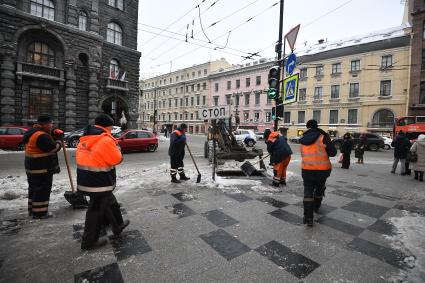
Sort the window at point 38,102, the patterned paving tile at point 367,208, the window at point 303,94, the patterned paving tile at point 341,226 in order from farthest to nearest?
the window at point 303,94
the window at point 38,102
the patterned paving tile at point 367,208
the patterned paving tile at point 341,226

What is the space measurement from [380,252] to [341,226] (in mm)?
862

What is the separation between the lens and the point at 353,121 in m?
33.2

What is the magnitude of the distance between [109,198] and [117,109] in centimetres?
2446

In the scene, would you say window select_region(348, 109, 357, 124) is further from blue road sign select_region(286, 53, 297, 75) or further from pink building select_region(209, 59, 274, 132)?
blue road sign select_region(286, 53, 297, 75)

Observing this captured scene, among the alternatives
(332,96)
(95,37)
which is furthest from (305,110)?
(95,37)

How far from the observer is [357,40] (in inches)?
1350

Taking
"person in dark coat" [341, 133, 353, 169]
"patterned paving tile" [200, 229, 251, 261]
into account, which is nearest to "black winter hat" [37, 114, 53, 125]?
"patterned paving tile" [200, 229, 251, 261]

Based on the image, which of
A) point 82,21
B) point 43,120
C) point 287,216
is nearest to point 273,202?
point 287,216

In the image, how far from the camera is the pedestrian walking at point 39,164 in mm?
3922

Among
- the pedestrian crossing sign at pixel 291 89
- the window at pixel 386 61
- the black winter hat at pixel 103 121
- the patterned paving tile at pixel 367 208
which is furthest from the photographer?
the window at pixel 386 61

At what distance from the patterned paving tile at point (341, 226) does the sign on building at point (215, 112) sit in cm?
380

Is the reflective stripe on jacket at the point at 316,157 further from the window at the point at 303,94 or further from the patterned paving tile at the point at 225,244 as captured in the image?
the window at the point at 303,94

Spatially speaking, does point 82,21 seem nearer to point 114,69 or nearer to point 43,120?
point 114,69

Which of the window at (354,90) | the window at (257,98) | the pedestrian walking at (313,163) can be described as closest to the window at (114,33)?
the pedestrian walking at (313,163)
